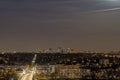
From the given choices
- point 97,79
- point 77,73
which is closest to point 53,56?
point 77,73

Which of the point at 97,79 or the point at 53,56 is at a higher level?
the point at 53,56

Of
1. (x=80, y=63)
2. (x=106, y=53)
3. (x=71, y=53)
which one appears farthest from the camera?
(x=71, y=53)

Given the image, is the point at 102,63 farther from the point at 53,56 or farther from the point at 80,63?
the point at 53,56

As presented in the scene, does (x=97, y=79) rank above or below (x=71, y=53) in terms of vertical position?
below

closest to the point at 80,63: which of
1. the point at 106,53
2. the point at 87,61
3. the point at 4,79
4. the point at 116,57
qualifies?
the point at 87,61

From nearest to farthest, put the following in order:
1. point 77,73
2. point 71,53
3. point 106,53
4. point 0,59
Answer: point 77,73, point 0,59, point 106,53, point 71,53

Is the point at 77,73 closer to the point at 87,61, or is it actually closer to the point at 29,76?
the point at 87,61

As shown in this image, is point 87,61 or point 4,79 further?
point 87,61

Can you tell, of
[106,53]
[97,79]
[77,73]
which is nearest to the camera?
[97,79]

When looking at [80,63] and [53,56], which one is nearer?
[80,63]
